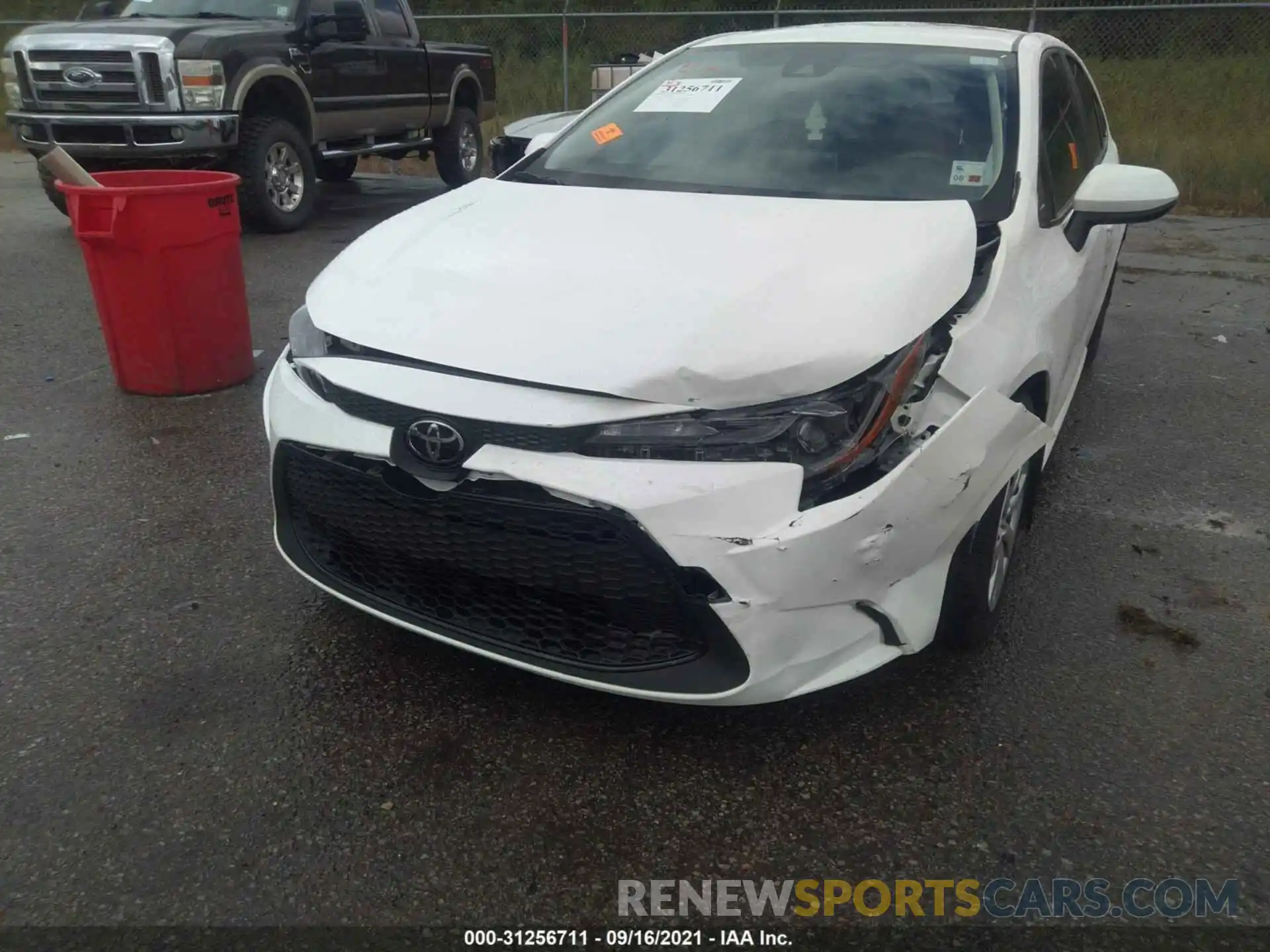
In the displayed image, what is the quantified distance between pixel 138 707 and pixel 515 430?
49.2 inches

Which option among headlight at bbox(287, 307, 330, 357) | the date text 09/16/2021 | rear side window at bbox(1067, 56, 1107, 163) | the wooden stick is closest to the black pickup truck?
the wooden stick

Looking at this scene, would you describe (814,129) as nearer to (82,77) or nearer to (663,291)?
(663,291)

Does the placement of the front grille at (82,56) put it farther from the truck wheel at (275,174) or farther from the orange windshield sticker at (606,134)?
the orange windshield sticker at (606,134)

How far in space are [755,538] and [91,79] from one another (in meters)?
7.73

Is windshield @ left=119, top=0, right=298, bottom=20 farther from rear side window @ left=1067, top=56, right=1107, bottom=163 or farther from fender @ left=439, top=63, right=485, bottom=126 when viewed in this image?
rear side window @ left=1067, top=56, right=1107, bottom=163

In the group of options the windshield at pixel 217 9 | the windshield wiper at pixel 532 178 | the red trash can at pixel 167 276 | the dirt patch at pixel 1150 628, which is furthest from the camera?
the windshield at pixel 217 9

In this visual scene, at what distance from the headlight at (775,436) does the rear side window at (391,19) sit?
354 inches

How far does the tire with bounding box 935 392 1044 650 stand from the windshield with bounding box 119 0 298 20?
800 cm

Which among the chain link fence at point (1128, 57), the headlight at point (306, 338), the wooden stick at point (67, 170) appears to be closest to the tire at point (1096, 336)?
the headlight at point (306, 338)

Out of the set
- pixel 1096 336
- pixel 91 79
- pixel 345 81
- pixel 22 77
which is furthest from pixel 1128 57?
pixel 22 77

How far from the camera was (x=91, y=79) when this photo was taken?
7.83 m

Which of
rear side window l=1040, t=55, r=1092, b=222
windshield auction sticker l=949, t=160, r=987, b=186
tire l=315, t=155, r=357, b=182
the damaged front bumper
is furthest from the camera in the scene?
tire l=315, t=155, r=357, b=182

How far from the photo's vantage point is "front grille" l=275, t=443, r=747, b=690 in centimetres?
220

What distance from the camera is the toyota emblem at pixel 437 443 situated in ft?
7.35
